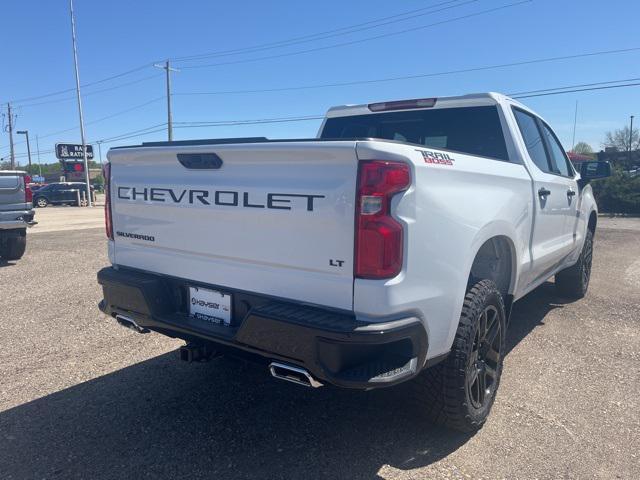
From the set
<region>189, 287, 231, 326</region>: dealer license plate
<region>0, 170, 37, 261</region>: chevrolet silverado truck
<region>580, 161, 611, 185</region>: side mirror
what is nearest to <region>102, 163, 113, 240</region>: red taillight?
<region>189, 287, 231, 326</region>: dealer license plate

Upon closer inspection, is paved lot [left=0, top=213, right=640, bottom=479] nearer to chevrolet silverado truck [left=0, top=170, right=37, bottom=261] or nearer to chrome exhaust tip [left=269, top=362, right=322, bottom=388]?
chrome exhaust tip [left=269, top=362, right=322, bottom=388]

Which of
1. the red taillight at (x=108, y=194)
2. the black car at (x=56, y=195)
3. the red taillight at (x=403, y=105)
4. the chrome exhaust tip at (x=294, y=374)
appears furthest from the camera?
the black car at (x=56, y=195)

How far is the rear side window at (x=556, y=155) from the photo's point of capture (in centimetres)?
483

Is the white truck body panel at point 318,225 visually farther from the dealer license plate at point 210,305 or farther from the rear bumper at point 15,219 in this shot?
the rear bumper at point 15,219

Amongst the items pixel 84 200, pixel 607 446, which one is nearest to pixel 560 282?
pixel 607 446

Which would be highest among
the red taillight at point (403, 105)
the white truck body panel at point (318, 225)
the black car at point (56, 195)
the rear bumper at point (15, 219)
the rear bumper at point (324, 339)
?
the red taillight at point (403, 105)

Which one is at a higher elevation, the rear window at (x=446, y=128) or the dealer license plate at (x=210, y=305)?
the rear window at (x=446, y=128)

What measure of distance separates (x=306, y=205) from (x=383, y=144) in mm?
455

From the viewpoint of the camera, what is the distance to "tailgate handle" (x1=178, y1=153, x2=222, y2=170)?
8.93ft

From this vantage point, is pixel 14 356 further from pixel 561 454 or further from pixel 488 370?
pixel 561 454

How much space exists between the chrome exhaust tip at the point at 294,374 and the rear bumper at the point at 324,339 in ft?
0.08

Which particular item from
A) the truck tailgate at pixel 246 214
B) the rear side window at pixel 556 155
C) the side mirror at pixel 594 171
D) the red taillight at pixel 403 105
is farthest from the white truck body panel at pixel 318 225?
the side mirror at pixel 594 171

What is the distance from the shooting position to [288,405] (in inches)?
135

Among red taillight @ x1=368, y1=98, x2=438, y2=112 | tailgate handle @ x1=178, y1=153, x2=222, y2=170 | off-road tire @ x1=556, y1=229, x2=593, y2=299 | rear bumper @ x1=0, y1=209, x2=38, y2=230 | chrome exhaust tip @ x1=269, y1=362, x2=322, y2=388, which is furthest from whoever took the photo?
rear bumper @ x1=0, y1=209, x2=38, y2=230
